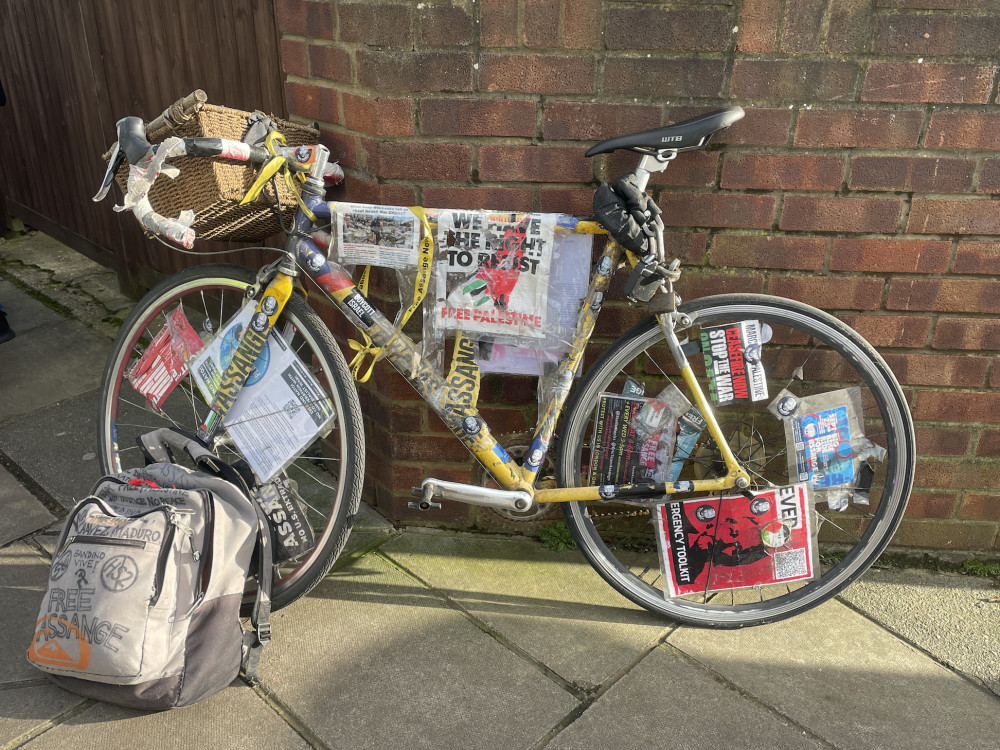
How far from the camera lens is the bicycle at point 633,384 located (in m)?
1.96

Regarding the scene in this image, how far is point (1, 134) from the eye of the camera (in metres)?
5.13

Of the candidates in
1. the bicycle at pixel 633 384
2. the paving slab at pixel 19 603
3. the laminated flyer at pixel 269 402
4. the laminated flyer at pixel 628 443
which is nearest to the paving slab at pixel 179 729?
the paving slab at pixel 19 603

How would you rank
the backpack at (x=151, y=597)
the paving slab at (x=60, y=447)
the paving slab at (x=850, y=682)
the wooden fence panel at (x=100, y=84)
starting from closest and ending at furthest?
the backpack at (x=151, y=597)
the paving slab at (x=850, y=682)
the paving slab at (x=60, y=447)
the wooden fence panel at (x=100, y=84)

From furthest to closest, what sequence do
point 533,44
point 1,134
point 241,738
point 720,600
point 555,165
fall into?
point 1,134
point 720,600
point 555,165
point 533,44
point 241,738

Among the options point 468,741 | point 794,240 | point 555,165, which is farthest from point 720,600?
point 555,165

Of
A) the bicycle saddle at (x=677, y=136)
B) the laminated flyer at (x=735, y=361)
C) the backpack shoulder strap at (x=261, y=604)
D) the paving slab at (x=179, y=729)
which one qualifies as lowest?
the paving slab at (x=179, y=729)

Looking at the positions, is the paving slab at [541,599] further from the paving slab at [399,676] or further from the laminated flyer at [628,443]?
the laminated flyer at [628,443]

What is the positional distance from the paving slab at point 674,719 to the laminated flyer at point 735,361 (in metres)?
0.77

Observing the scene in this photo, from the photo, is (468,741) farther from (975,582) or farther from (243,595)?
(975,582)

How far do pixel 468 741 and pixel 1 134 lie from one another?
5220mm

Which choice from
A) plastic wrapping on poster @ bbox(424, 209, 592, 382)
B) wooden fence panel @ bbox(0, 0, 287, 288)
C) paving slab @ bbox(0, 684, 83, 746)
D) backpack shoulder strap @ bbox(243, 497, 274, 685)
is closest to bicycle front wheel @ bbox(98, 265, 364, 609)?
backpack shoulder strap @ bbox(243, 497, 274, 685)

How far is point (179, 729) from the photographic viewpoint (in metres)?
1.88

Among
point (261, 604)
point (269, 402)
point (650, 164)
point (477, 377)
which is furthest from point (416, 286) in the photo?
point (261, 604)

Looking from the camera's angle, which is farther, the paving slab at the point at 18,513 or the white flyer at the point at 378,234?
the paving slab at the point at 18,513
